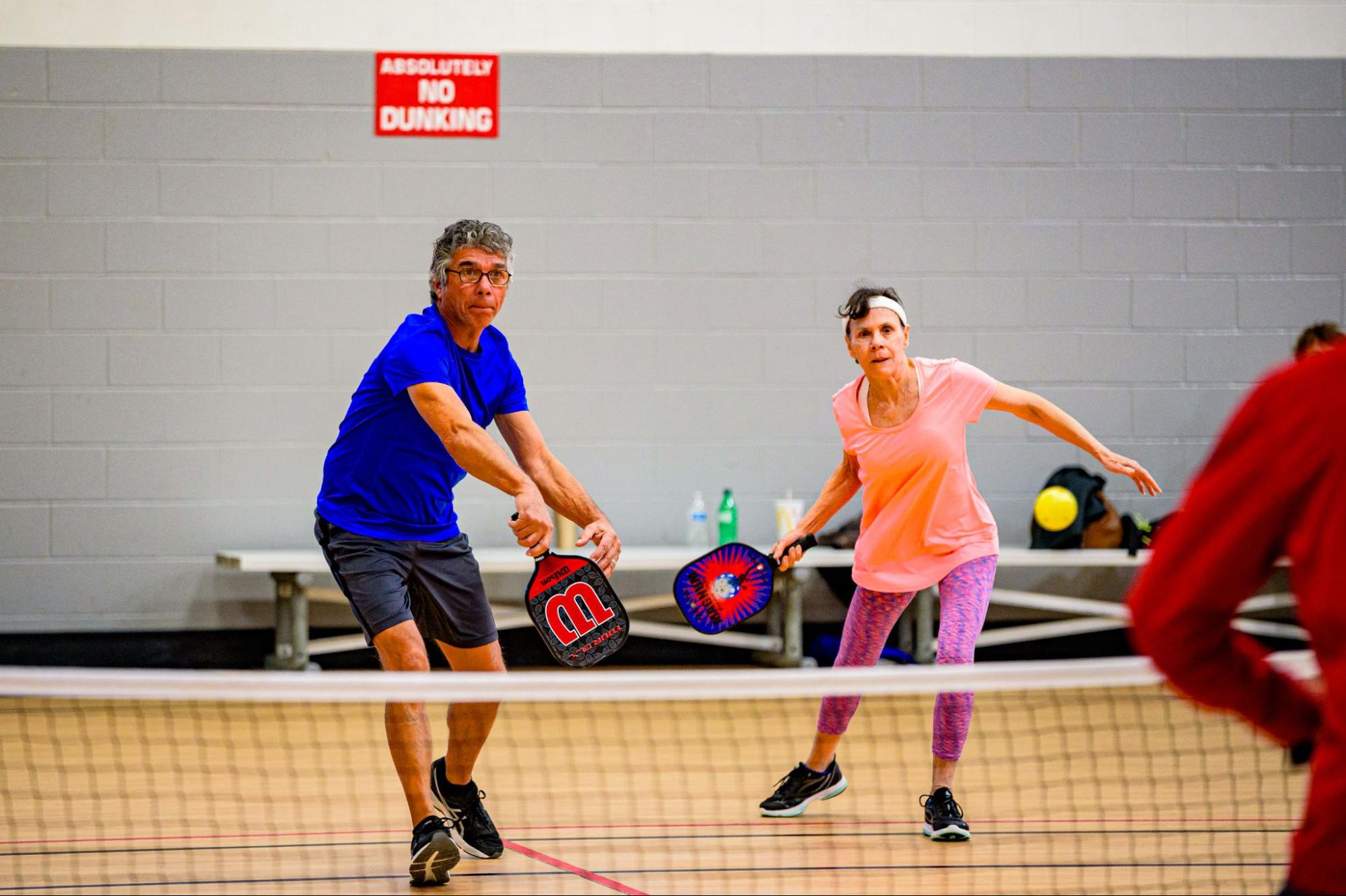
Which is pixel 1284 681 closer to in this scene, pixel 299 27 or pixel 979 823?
pixel 979 823

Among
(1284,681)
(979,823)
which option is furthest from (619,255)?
(1284,681)

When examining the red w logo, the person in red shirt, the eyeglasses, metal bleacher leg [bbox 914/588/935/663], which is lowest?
metal bleacher leg [bbox 914/588/935/663]

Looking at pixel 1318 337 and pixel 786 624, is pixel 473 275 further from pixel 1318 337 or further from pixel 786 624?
pixel 786 624

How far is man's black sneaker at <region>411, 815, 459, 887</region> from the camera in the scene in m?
3.57

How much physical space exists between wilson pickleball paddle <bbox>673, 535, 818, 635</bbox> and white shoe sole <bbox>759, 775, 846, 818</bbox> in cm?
66

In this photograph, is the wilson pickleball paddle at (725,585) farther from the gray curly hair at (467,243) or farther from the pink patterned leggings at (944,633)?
the gray curly hair at (467,243)

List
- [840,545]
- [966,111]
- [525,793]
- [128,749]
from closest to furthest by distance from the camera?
1. [525,793]
2. [128,749]
3. [840,545]
4. [966,111]

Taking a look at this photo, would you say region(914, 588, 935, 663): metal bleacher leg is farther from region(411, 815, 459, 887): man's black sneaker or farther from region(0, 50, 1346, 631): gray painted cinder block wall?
region(411, 815, 459, 887): man's black sneaker

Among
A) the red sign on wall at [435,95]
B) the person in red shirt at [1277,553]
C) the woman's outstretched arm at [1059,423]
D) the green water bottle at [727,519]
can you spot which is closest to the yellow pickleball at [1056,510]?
the green water bottle at [727,519]

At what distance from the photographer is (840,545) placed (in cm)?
727

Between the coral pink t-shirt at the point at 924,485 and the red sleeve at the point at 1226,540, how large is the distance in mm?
2938

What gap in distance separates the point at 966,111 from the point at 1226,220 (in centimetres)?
169

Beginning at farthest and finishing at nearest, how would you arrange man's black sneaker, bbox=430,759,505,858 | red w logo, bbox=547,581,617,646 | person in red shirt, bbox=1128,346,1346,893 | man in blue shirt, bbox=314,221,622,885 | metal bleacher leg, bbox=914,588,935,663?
metal bleacher leg, bbox=914,588,935,663 < man's black sneaker, bbox=430,759,505,858 < red w logo, bbox=547,581,617,646 < man in blue shirt, bbox=314,221,622,885 < person in red shirt, bbox=1128,346,1346,893

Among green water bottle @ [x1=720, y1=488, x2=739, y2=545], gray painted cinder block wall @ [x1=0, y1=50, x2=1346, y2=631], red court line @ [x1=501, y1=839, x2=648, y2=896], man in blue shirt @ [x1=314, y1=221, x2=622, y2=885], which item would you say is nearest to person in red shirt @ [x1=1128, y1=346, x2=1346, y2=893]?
man in blue shirt @ [x1=314, y1=221, x2=622, y2=885]
